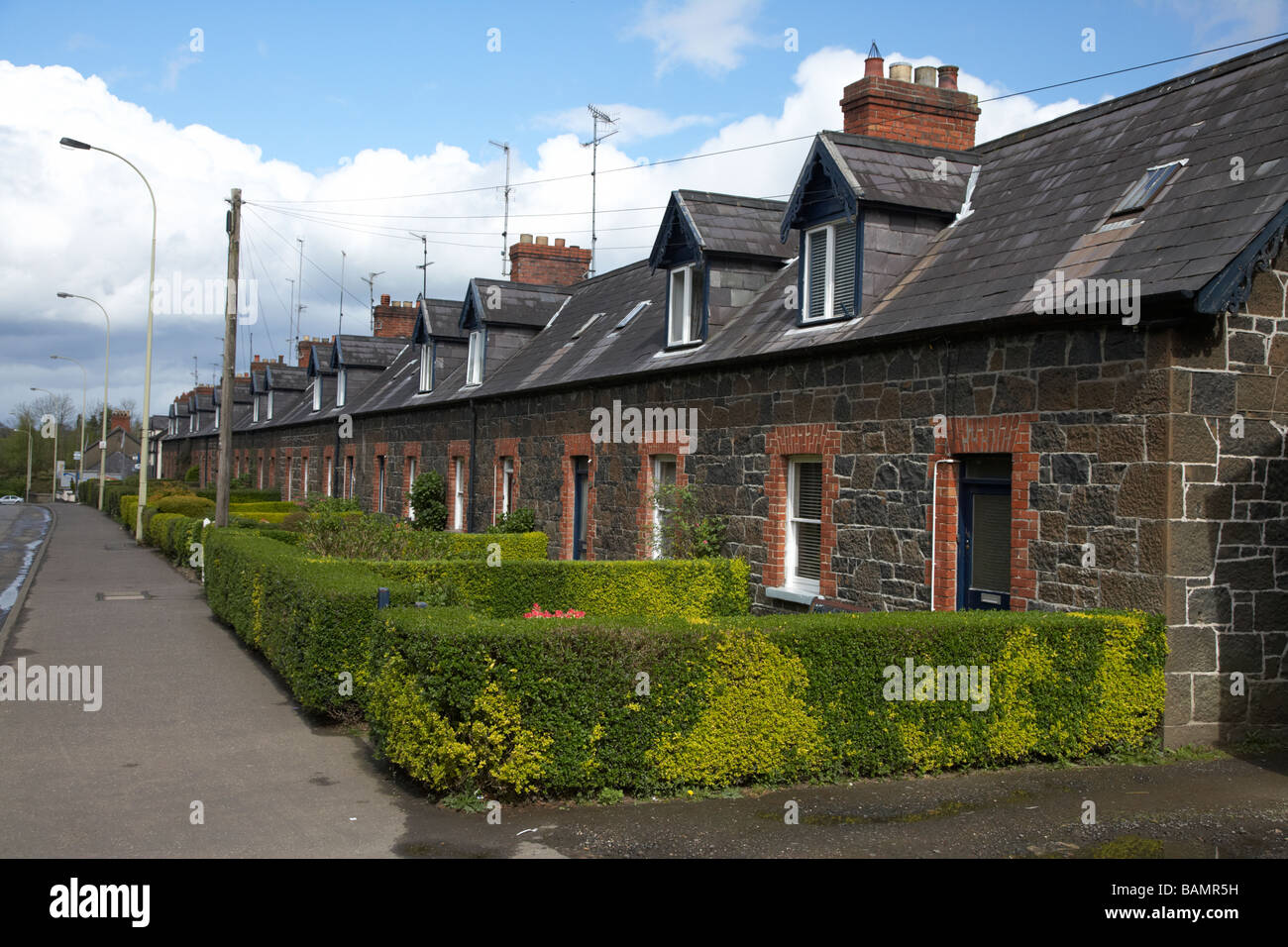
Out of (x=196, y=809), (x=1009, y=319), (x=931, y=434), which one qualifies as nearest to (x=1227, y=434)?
(x=1009, y=319)

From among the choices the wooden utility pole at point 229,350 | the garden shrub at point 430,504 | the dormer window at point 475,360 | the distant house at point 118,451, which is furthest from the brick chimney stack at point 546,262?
the distant house at point 118,451

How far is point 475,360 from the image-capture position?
25000mm

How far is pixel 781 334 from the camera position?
44.2 feet

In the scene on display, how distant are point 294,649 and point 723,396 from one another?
640 cm

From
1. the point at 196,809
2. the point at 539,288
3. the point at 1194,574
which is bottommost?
the point at 196,809

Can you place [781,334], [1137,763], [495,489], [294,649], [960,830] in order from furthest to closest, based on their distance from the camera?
[495,489], [781,334], [294,649], [1137,763], [960,830]

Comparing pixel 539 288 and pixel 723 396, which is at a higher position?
pixel 539 288

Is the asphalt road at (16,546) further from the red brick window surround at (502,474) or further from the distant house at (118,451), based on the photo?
the distant house at (118,451)

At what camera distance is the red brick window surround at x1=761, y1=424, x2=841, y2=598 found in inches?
480

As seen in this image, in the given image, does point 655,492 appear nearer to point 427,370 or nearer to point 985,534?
point 985,534

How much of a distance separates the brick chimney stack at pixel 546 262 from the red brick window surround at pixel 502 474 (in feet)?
27.7

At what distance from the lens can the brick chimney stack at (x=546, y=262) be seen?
29047 millimetres

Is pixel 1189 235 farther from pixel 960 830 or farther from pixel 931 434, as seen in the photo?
pixel 960 830

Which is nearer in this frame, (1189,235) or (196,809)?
(196,809)
